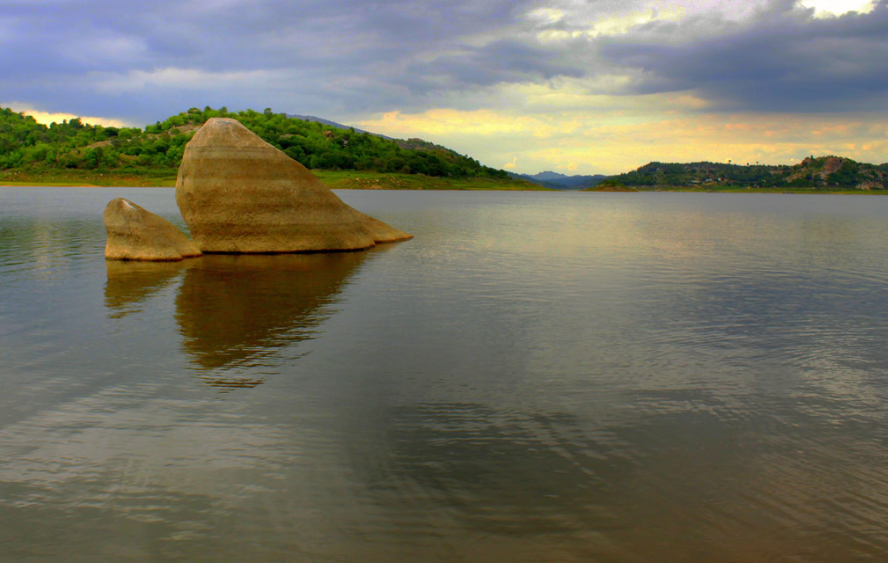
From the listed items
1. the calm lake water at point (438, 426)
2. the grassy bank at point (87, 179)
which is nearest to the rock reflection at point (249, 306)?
the calm lake water at point (438, 426)

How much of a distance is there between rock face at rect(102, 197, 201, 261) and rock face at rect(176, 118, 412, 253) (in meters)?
1.97

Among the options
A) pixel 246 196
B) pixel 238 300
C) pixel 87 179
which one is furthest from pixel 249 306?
pixel 87 179

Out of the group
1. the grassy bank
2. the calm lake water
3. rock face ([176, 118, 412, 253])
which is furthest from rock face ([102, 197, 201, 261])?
the grassy bank

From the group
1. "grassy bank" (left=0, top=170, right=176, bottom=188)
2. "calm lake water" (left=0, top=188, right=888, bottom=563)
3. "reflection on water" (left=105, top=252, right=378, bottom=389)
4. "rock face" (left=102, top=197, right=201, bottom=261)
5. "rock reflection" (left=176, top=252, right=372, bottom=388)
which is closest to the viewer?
"calm lake water" (left=0, top=188, right=888, bottom=563)

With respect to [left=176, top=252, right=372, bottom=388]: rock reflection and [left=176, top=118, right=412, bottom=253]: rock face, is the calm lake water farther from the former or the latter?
[left=176, top=118, right=412, bottom=253]: rock face

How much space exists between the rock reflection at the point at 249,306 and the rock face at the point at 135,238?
153cm

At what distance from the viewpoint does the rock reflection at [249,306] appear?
12.6 meters

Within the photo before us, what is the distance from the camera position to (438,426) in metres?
9.23

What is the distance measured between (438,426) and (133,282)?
16.1 meters

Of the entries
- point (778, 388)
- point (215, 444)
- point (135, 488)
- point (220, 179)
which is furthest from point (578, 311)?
point (220, 179)

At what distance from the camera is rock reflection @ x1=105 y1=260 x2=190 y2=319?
57.8ft

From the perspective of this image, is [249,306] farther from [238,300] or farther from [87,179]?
[87,179]

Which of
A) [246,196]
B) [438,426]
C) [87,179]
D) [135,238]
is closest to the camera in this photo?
[438,426]

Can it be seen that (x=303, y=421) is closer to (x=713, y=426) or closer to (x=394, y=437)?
(x=394, y=437)
